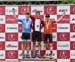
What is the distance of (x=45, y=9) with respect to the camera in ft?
29.0

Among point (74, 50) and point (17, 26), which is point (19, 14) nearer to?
point (17, 26)

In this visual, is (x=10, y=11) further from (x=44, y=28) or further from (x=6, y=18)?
(x=44, y=28)

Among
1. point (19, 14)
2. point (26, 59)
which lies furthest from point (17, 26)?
point (26, 59)

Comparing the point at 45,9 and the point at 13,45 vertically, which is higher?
the point at 45,9

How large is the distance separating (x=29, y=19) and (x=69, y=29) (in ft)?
2.74

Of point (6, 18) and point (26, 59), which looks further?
point (6, 18)

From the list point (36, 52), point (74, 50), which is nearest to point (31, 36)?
point (36, 52)

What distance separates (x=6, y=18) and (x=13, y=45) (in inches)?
20.7

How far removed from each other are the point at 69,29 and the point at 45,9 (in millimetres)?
586

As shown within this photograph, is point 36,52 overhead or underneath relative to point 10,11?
underneath

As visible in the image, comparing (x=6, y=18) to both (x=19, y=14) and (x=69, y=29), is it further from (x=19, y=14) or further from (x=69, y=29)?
(x=69, y=29)

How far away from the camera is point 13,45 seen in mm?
8859

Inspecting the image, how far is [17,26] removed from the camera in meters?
8.86

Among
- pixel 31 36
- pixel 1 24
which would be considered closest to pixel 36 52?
pixel 31 36
